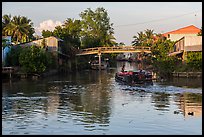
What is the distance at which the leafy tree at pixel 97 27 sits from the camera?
8494 centimetres

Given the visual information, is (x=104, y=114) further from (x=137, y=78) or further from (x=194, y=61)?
(x=194, y=61)

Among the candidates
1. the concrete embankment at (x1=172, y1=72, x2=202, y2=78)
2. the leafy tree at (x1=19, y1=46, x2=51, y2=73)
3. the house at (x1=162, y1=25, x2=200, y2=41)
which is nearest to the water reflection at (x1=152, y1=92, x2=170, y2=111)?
the concrete embankment at (x1=172, y1=72, x2=202, y2=78)

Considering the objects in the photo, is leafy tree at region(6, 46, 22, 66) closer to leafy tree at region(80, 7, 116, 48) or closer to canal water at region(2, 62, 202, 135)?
canal water at region(2, 62, 202, 135)

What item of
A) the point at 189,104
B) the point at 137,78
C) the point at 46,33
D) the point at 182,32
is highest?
the point at 182,32

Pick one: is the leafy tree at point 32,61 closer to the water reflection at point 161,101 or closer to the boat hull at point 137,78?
Answer: the boat hull at point 137,78

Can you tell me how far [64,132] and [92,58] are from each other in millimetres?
73972

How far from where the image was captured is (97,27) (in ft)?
283

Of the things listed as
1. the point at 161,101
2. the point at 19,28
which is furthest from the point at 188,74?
the point at 19,28

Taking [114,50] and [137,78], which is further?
[114,50]

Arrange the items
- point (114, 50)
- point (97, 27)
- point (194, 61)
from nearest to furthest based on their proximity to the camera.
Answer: point (194, 61), point (114, 50), point (97, 27)

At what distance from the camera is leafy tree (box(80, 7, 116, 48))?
279 feet

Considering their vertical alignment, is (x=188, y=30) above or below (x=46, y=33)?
above

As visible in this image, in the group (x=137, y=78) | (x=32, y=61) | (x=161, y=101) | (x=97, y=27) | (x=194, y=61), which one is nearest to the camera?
(x=161, y=101)

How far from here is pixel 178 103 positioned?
23750 millimetres
